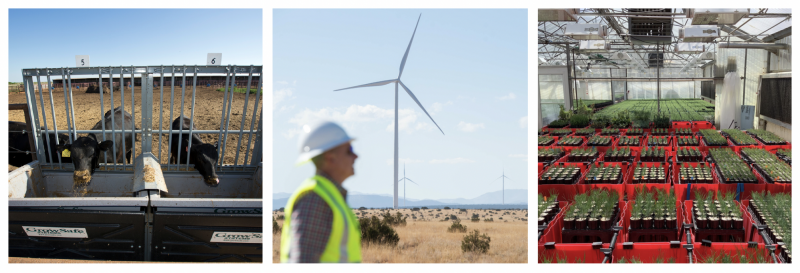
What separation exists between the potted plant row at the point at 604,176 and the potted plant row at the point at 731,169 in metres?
1.72

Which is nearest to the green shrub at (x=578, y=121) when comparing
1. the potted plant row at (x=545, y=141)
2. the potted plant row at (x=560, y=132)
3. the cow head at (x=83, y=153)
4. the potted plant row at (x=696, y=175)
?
the potted plant row at (x=560, y=132)

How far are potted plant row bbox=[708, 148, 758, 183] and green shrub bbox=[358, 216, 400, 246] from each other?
19.4ft

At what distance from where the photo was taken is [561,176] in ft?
29.6

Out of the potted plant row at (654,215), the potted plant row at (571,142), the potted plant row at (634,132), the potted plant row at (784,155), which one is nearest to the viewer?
the potted plant row at (654,215)

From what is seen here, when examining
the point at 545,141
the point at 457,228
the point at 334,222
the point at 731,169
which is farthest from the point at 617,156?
the point at 334,222

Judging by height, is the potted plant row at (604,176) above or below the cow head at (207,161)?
below

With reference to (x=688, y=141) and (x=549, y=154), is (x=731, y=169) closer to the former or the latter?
(x=549, y=154)

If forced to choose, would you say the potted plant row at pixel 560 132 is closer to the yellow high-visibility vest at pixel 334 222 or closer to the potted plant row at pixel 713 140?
the potted plant row at pixel 713 140

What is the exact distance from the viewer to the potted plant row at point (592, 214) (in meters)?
5.64

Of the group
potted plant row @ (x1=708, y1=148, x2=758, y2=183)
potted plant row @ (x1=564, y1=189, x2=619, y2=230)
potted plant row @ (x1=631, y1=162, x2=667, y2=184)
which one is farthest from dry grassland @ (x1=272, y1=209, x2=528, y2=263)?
potted plant row @ (x1=708, y1=148, x2=758, y2=183)

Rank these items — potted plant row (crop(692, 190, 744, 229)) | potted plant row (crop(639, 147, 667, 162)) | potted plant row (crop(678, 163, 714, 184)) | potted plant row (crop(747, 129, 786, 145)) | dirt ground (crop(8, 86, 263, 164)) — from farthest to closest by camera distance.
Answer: dirt ground (crop(8, 86, 263, 164)), potted plant row (crop(747, 129, 786, 145)), potted plant row (crop(639, 147, 667, 162)), potted plant row (crop(678, 163, 714, 184)), potted plant row (crop(692, 190, 744, 229))

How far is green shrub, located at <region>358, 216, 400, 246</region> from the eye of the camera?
22.1 feet

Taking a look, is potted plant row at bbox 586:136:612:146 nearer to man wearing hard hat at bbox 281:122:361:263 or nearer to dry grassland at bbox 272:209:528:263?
dry grassland at bbox 272:209:528:263
